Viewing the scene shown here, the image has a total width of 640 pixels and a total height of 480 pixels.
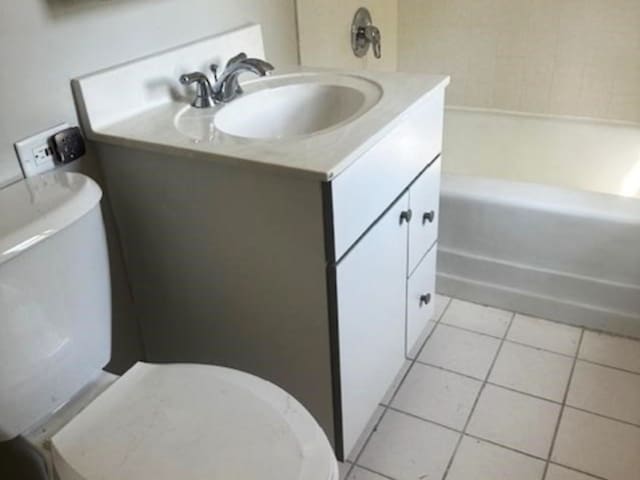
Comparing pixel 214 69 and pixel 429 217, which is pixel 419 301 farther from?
pixel 214 69

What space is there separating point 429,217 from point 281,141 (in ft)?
2.02

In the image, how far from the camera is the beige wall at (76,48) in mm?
1147

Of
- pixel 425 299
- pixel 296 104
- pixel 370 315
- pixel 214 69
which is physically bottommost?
pixel 425 299

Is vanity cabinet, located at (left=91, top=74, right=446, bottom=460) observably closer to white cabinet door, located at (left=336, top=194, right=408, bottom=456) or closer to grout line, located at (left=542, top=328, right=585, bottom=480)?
white cabinet door, located at (left=336, top=194, right=408, bottom=456)

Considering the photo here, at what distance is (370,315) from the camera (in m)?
1.41

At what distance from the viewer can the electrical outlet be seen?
119 centimetres

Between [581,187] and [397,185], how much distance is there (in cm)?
148

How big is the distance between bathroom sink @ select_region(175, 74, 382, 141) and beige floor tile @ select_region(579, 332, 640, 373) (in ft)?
3.51

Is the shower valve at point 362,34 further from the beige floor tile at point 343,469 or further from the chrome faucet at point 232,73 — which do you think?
the beige floor tile at point 343,469

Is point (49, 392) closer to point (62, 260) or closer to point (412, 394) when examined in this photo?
point (62, 260)

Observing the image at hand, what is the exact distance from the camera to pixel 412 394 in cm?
175

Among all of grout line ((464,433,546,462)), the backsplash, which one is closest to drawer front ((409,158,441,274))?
grout line ((464,433,546,462))

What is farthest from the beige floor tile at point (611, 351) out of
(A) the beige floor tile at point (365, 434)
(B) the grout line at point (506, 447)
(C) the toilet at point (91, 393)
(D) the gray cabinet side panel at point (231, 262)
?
(C) the toilet at point (91, 393)

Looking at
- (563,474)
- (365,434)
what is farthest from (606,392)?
(365,434)
